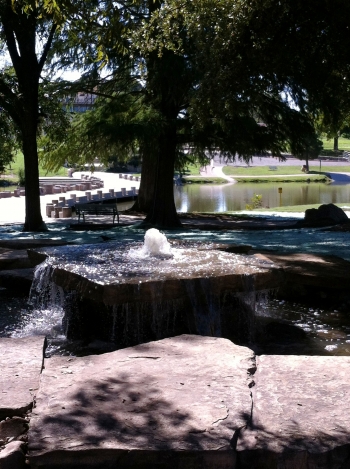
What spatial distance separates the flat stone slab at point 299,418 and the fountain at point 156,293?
2383 millimetres

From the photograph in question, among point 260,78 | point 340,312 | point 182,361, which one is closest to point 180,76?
point 260,78

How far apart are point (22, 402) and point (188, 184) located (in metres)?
60.5

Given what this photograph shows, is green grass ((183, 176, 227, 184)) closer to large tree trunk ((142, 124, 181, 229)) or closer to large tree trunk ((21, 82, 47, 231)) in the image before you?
large tree trunk ((142, 124, 181, 229))

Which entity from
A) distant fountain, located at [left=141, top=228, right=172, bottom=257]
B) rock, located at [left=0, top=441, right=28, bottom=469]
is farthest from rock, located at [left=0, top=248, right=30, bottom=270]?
rock, located at [left=0, top=441, right=28, bottom=469]

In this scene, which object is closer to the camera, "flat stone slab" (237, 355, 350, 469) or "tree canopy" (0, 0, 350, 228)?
"flat stone slab" (237, 355, 350, 469)

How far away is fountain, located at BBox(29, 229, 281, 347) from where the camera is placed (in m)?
7.01

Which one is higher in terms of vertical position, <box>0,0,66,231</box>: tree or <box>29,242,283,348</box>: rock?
<box>0,0,66,231</box>: tree

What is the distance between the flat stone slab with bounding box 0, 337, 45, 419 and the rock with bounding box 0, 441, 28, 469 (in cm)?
42

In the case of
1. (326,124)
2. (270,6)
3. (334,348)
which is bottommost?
(334,348)

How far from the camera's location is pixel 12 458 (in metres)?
3.54

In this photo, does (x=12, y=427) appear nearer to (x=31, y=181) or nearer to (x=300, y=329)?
(x=300, y=329)

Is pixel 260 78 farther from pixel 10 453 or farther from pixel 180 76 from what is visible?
pixel 10 453

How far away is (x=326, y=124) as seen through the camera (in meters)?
23.1

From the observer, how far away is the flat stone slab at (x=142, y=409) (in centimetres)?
351
